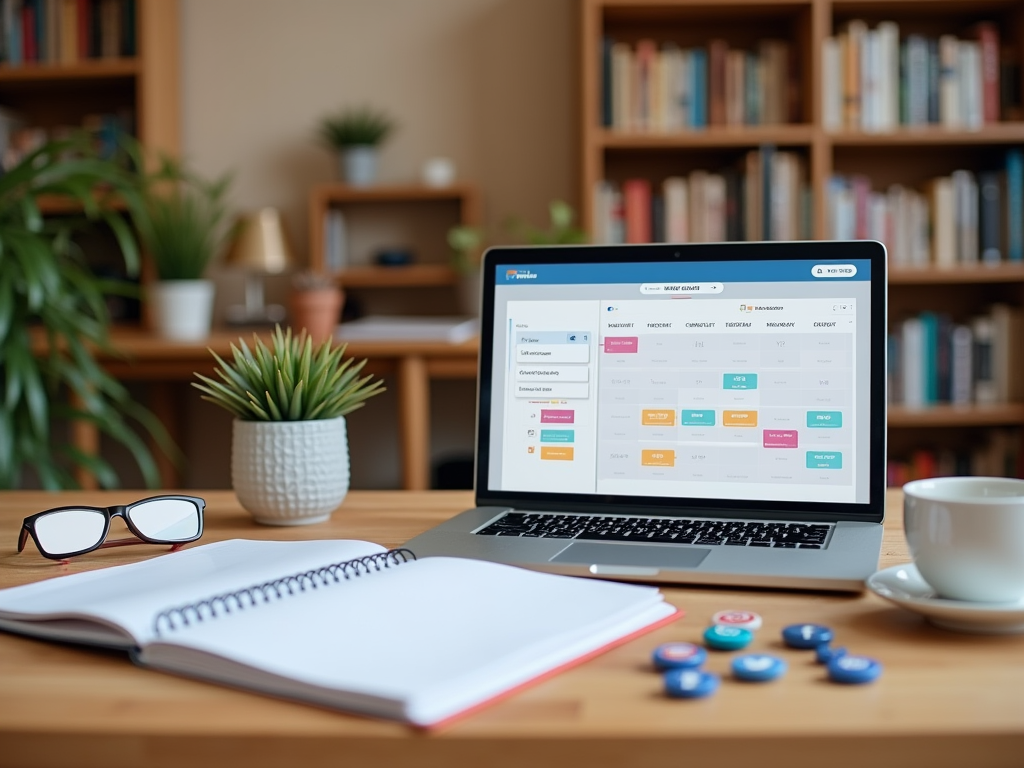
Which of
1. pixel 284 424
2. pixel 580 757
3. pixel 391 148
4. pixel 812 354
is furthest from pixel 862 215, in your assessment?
pixel 580 757

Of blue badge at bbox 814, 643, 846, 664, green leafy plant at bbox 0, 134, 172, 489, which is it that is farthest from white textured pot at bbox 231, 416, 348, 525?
green leafy plant at bbox 0, 134, 172, 489

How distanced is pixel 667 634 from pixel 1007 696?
204mm

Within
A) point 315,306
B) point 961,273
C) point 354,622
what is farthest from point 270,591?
point 961,273

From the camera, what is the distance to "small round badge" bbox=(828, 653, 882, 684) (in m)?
0.58

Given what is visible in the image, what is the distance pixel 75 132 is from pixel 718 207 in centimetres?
188

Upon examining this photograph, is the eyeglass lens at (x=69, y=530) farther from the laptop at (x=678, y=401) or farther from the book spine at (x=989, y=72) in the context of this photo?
the book spine at (x=989, y=72)

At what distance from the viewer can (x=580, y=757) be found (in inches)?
20.5

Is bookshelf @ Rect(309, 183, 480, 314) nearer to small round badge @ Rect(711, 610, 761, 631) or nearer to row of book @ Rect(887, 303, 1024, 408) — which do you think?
row of book @ Rect(887, 303, 1024, 408)

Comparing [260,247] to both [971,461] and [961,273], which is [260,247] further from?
[971,461]

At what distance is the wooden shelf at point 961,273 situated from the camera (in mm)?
2744

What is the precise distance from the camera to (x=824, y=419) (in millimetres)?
962

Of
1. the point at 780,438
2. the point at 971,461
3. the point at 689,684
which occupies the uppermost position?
the point at 780,438

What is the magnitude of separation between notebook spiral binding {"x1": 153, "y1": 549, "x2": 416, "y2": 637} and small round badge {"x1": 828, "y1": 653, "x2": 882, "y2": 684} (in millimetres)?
331

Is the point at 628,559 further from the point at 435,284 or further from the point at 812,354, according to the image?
the point at 435,284
